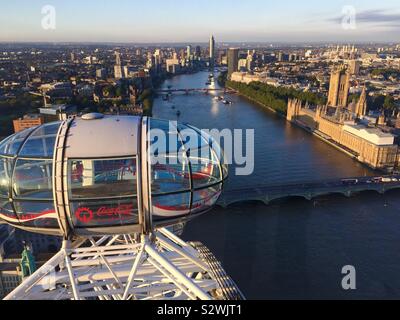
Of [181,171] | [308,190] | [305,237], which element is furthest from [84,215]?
[308,190]

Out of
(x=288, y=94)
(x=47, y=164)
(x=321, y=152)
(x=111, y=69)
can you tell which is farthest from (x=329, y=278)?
(x=111, y=69)

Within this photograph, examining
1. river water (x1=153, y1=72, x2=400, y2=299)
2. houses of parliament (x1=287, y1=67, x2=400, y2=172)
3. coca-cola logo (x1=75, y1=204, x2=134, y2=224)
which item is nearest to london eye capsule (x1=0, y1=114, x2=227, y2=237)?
coca-cola logo (x1=75, y1=204, x2=134, y2=224)

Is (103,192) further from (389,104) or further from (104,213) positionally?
(389,104)

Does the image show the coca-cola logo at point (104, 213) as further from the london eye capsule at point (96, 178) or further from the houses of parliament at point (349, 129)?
the houses of parliament at point (349, 129)

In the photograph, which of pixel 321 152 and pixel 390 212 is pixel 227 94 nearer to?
pixel 321 152

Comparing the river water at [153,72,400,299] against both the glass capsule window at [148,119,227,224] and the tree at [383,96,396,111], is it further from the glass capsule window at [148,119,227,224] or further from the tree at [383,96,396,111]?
the tree at [383,96,396,111]

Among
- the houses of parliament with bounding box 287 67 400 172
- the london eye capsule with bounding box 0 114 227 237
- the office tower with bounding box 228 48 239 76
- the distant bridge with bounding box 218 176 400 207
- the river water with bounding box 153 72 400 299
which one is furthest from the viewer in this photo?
the office tower with bounding box 228 48 239 76

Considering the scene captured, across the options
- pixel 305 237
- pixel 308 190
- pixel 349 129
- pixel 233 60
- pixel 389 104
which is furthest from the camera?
pixel 233 60
